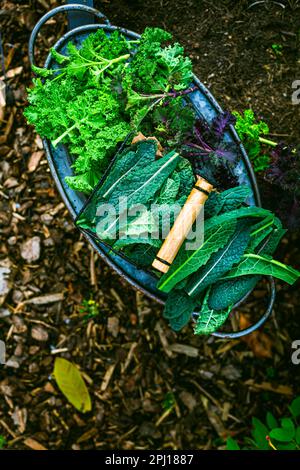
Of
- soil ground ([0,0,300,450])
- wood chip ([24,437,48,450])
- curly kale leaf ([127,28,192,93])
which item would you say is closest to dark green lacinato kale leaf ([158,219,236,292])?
curly kale leaf ([127,28,192,93])

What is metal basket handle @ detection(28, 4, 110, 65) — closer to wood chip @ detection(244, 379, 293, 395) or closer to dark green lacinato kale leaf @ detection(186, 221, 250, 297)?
dark green lacinato kale leaf @ detection(186, 221, 250, 297)

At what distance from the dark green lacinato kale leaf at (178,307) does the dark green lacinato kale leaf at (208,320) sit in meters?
0.06

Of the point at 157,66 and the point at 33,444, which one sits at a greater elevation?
the point at 157,66

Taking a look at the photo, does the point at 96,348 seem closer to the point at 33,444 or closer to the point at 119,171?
the point at 33,444

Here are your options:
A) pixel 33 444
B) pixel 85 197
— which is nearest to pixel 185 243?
pixel 85 197

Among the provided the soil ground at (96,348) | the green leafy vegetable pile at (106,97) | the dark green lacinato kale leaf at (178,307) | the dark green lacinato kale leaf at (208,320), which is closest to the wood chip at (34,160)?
the soil ground at (96,348)

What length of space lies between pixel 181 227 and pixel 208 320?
37 centimetres

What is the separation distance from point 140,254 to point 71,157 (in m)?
0.55

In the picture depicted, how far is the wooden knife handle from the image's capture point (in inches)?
70.7

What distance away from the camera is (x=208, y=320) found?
1864mm

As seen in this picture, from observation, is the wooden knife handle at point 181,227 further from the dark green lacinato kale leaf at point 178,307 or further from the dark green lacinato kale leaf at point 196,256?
the dark green lacinato kale leaf at point 178,307

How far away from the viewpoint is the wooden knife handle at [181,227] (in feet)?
5.89

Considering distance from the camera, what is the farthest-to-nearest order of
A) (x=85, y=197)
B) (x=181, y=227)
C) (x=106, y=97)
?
(x=85, y=197) < (x=106, y=97) < (x=181, y=227)

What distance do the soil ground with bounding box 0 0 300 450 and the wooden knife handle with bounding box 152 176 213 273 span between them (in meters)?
0.80
